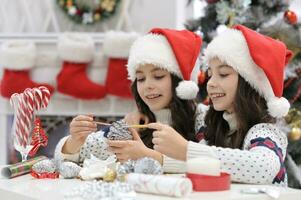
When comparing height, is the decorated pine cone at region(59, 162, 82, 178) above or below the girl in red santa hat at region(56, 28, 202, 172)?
below

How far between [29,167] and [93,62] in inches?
86.4

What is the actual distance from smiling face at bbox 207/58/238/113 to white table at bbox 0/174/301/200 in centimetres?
40

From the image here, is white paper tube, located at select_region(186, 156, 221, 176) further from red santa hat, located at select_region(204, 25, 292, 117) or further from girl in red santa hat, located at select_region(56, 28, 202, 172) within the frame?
girl in red santa hat, located at select_region(56, 28, 202, 172)

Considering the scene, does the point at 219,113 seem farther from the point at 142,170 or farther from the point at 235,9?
the point at 235,9

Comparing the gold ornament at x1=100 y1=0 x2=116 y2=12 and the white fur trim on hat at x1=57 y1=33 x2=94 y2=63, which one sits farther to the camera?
the gold ornament at x1=100 y1=0 x2=116 y2=12

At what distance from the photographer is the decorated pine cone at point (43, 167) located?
1.63m

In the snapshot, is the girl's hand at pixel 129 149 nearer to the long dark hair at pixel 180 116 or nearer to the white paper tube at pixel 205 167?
the white paper tube at pixel 205 167

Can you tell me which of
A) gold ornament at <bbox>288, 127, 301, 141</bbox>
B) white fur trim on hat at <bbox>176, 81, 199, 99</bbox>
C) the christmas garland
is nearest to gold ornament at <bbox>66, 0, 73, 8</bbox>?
the christmas garland

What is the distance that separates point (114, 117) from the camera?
3.99 metres

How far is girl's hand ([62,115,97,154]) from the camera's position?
1.86 metres

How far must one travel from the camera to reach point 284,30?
3.01 meters

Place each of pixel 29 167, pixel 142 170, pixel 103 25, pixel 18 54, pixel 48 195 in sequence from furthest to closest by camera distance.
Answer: pixel 103 25, pixel 18 54, pixel 29 167, pixel 142 170, pixel 48 195

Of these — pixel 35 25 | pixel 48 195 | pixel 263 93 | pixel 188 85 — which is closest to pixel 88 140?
pixel 188 85

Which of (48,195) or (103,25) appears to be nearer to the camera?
(48,195)
